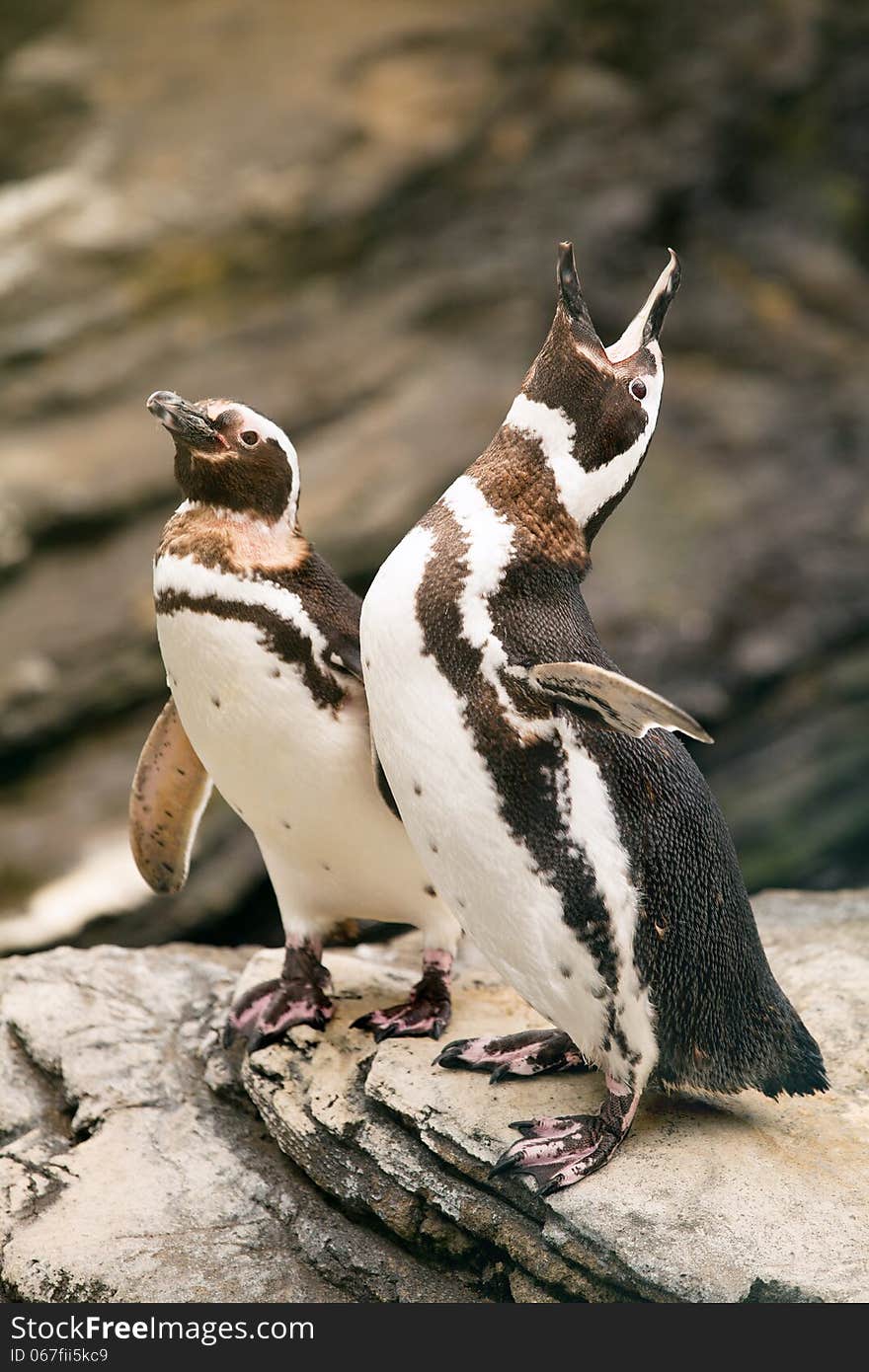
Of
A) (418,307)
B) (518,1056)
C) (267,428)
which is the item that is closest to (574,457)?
(267,428)

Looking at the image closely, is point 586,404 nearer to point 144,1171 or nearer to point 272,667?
point 272,667

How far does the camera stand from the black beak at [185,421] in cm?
190

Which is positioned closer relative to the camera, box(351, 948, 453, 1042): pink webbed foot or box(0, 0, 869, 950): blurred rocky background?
box(351, 948, 453, 1042): pink webbed foot

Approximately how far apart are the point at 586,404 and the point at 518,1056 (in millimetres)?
890

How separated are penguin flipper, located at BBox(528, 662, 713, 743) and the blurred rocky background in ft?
10.3

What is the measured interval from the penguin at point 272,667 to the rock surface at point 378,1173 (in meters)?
0.17

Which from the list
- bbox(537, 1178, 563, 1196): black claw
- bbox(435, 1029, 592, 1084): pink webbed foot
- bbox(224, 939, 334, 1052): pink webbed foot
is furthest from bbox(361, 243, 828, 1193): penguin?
bbox(224, 939, 334, 1052): pink webbed foot

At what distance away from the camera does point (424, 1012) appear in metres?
2.17

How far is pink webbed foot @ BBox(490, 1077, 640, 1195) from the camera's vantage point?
174 cm

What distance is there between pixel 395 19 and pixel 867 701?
3.77 meters

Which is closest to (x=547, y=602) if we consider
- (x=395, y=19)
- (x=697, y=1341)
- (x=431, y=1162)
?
(x=431, y=1162)

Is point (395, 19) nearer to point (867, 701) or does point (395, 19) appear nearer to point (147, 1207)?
point (867, 701)

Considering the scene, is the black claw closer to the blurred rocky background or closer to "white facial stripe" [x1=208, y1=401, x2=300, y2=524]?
"white facial stripe" [x1=208, y1=401, x2=300, y2=524]

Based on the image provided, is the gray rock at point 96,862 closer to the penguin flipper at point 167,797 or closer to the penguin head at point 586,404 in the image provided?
the penguin flipper at point 167,797
